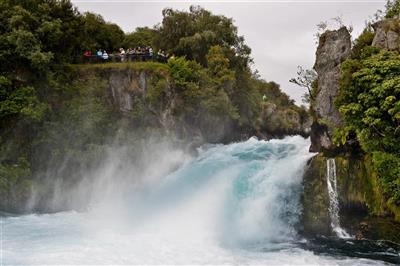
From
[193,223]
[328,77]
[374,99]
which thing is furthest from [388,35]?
[193,223]

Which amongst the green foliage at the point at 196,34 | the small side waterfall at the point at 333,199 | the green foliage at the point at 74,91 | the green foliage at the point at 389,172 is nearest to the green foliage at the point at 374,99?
the green foliage at the point at 389,172

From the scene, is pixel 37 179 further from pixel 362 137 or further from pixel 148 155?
pixel 362 137

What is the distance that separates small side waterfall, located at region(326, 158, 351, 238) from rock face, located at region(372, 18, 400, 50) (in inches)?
228

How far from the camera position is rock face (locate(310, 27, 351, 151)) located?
19844mm

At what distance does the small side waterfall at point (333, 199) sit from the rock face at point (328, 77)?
3.88 ft

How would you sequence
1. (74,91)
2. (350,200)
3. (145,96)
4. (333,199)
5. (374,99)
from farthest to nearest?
(145,96)
(74,91)
(333,199)
(350,200)
(374,99)

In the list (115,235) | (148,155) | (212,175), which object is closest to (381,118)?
(212,175)

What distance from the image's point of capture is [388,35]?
18234 millimetres

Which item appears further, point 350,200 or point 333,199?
point 333,199

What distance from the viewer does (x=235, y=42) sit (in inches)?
1549

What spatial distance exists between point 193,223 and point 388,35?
41.8 ft

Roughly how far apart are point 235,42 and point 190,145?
13.5m

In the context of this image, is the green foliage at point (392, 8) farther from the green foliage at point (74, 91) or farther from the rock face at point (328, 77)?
the green foliage at point (74, 91)

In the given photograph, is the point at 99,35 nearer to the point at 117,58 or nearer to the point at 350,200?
the point at 117,58
